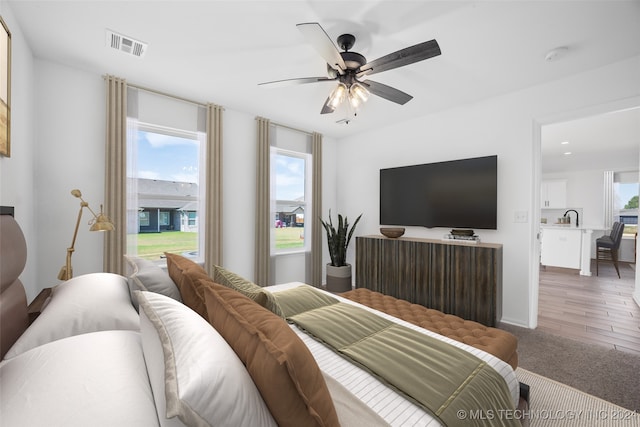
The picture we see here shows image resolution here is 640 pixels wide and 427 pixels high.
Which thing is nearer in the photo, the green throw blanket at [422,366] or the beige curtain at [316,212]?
the green throw blanket at [422,366]

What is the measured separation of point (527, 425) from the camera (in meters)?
1.40

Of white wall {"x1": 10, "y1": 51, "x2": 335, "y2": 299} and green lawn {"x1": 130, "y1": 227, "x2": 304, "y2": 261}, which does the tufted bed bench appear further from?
white wall {"x1": 10, "y1": 51, "x2": 335, "y2": 299}

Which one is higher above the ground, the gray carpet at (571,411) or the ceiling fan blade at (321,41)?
the ceiling fan blade at (321,41)

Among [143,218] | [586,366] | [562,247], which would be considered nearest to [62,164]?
[143,218]

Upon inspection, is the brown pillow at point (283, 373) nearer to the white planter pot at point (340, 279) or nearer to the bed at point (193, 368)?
the bed at point (193, 368)

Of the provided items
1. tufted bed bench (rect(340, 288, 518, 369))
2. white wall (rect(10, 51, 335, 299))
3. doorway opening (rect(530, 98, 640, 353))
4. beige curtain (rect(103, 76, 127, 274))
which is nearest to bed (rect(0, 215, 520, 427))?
tufted bed bench (rect(340, 288, 518, 369))

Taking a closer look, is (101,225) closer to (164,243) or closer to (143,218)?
(143,218)

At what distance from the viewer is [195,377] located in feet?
1.79

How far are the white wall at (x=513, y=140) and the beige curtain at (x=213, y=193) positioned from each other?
2594 mm

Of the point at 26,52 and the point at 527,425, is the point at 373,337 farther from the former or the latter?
the point at 26,52

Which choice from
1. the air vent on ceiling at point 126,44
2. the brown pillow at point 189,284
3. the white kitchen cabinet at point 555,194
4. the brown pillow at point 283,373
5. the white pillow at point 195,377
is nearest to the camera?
the white pillow at point 195,377

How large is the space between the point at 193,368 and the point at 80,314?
95 centimetres

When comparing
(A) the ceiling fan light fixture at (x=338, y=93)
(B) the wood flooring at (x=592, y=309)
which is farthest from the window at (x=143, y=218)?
(B) the wood flooring at (x=592, y=309)

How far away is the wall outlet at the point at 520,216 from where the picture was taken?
2.84 metres
